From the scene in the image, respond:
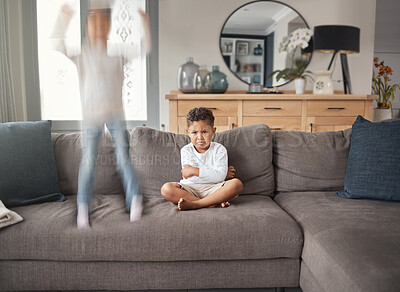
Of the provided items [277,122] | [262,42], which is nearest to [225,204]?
[277,122]

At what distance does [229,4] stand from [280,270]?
2.91 meters

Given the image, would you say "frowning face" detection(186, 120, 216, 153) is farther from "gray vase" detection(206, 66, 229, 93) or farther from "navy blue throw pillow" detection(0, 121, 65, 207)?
"gray vase" detection(206, 66, 229, 93)

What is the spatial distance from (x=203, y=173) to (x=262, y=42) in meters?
2.31

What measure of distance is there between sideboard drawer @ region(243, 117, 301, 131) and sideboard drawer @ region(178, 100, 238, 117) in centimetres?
15

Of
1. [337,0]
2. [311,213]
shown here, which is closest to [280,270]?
[311,213]

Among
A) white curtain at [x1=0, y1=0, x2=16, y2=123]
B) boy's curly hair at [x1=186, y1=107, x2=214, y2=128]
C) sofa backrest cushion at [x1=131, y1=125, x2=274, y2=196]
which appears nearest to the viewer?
boy's curly hair at [x1=186, y1=107, x2=214, y2=128]

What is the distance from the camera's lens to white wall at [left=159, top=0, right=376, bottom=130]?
3.59m

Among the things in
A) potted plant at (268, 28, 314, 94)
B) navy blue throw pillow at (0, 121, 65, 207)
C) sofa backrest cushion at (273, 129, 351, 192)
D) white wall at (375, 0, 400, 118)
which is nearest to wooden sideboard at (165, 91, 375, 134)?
potted plant at (268, 28, 314, 94)

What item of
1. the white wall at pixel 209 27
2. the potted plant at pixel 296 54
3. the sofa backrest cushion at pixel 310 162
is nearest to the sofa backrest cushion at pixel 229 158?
the sofa backrest cushion at pixel 310 162

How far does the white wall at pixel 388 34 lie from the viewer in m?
4.72

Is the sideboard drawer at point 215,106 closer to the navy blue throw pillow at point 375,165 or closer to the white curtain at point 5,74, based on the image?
the navy blue throw pillow at point 375,165

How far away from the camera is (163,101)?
3.67 meters

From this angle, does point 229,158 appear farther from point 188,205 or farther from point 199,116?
point 188,205

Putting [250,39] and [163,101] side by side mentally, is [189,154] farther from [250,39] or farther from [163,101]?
[250,39]
